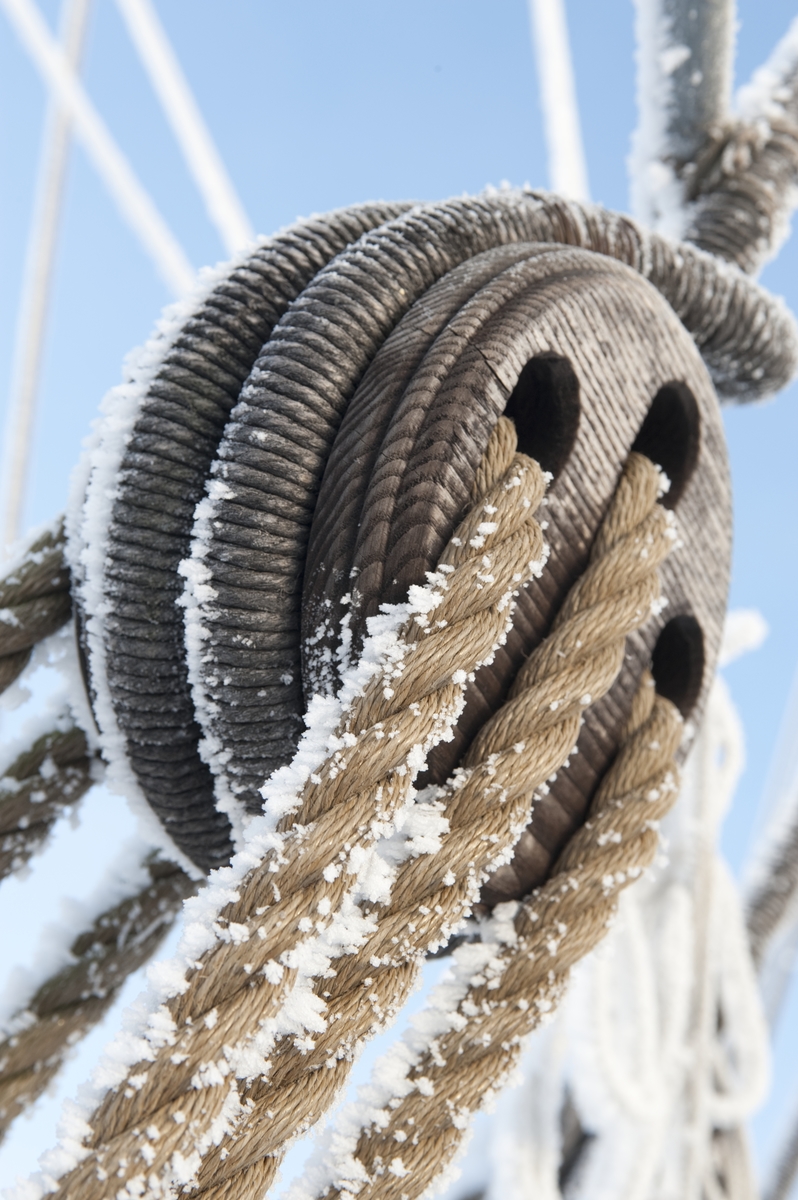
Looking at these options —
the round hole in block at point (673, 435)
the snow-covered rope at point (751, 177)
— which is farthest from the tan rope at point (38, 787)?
the snow-covered rope at point (751, 177)

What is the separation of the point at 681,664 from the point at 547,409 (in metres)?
0.13

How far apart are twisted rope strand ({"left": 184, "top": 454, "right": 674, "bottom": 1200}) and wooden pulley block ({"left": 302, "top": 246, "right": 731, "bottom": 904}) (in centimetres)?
1

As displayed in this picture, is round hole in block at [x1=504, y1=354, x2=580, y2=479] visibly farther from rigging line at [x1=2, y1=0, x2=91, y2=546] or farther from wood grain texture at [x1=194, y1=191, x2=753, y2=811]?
rigging line at [x1=2, y1=0, x2=91, y2=546]

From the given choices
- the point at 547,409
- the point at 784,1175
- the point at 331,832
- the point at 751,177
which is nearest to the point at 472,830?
the point at 331,832

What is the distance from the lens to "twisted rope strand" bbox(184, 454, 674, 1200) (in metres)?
0.25

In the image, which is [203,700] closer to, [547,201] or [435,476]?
[435,476]

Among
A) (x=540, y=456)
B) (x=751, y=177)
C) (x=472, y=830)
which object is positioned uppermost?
(x=751, y=177)

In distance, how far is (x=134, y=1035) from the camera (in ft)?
0.79

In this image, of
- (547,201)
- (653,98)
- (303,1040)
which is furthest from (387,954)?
(653,98)

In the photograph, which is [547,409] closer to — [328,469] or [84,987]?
[328,469]

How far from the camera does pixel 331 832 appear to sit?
26 cm

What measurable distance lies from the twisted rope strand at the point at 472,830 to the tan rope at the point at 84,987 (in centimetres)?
19

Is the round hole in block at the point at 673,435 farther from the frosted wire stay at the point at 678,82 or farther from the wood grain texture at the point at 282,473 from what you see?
the frosted wire stay at the point at 678,82

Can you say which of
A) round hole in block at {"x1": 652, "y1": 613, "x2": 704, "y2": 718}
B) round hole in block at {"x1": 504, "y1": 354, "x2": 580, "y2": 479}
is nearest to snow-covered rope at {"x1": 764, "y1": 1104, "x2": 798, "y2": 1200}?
round hole in block at {"x1": 652, "y1": 613, "x2": 704, "y2": 718}
